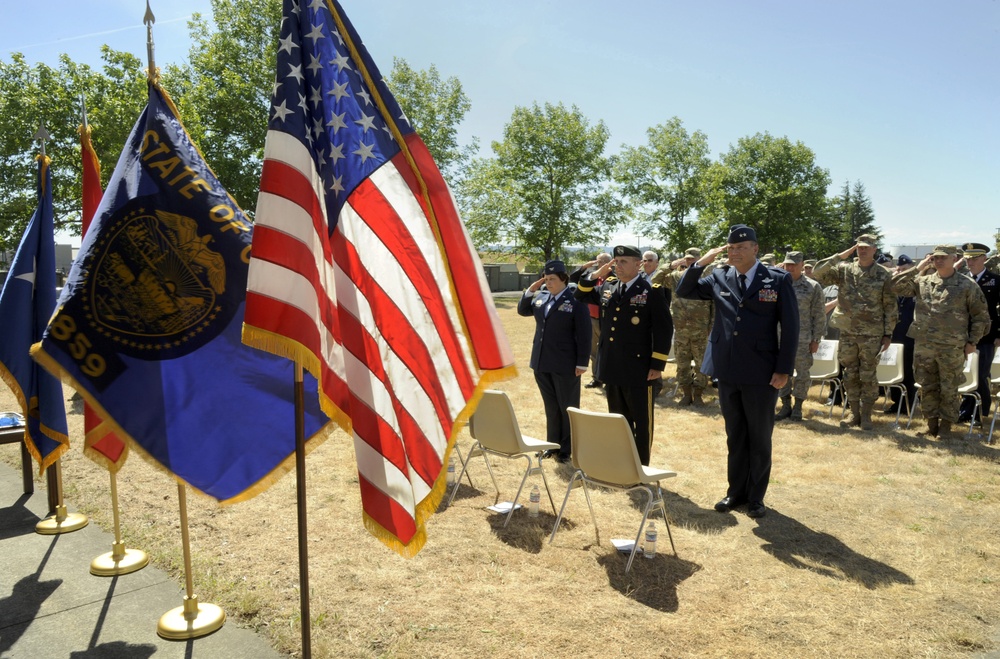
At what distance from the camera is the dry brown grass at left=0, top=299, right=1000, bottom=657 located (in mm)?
3873

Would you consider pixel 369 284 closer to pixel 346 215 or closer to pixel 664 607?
pixel 346 215

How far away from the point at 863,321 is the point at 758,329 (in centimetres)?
405

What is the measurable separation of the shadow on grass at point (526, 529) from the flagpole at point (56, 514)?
3.44m

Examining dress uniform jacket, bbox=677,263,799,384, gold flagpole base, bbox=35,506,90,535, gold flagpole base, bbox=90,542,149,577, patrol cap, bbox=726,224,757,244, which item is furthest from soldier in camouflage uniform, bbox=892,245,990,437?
gold flagpole base, bbox=35,506,90,535

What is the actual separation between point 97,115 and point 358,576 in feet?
Answer: 66.9

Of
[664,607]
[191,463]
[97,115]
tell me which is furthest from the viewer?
[97,115]

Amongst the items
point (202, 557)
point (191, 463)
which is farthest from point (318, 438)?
point (202, 557)

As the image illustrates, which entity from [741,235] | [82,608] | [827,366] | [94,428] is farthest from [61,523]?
[827,366]

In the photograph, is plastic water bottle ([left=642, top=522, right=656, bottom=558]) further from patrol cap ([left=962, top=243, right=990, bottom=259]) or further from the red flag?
patrol cap ([left=962, top=243, right=990, bottom=259])

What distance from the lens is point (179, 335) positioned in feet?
11.1

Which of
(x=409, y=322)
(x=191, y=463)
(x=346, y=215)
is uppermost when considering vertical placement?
(x=346, y=215)

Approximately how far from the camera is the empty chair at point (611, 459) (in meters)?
4.82

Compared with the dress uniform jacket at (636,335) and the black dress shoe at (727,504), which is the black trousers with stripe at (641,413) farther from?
the black dress shoe at (727,504)

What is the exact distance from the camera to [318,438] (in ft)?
11.4
